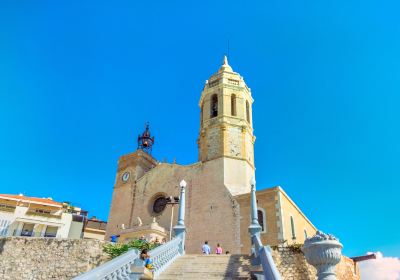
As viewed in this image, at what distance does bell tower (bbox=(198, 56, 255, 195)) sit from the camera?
23308 mm

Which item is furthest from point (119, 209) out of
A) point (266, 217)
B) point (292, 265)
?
point (292, 265)

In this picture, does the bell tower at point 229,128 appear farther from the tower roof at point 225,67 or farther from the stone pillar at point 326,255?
the stone pillar at point 326,255

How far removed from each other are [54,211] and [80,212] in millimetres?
7208

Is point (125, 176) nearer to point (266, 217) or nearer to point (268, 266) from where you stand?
point (266, 217)

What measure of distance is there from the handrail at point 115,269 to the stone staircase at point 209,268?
6.22 ft

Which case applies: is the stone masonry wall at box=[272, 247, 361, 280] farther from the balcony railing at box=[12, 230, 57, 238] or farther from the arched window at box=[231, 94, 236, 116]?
the balcony railing at box=[12, 230, 57, 238]

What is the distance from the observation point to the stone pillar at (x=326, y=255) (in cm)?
524

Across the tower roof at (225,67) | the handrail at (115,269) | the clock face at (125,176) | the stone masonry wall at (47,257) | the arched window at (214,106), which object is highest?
the tower roof at (225,67)

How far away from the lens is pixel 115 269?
702 cm

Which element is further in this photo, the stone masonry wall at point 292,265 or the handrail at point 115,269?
the stone masonry wall at point 292,265

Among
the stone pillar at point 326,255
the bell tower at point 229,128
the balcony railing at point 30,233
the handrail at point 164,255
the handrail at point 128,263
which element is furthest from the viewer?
the balcony railing at point 30,233

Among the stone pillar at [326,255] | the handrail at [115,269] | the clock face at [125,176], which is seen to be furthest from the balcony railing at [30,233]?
the stone pillar at [326,255]

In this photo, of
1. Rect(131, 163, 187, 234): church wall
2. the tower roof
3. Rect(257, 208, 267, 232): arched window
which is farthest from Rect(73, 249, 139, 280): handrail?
the tower roof

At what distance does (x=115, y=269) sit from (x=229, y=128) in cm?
1899
